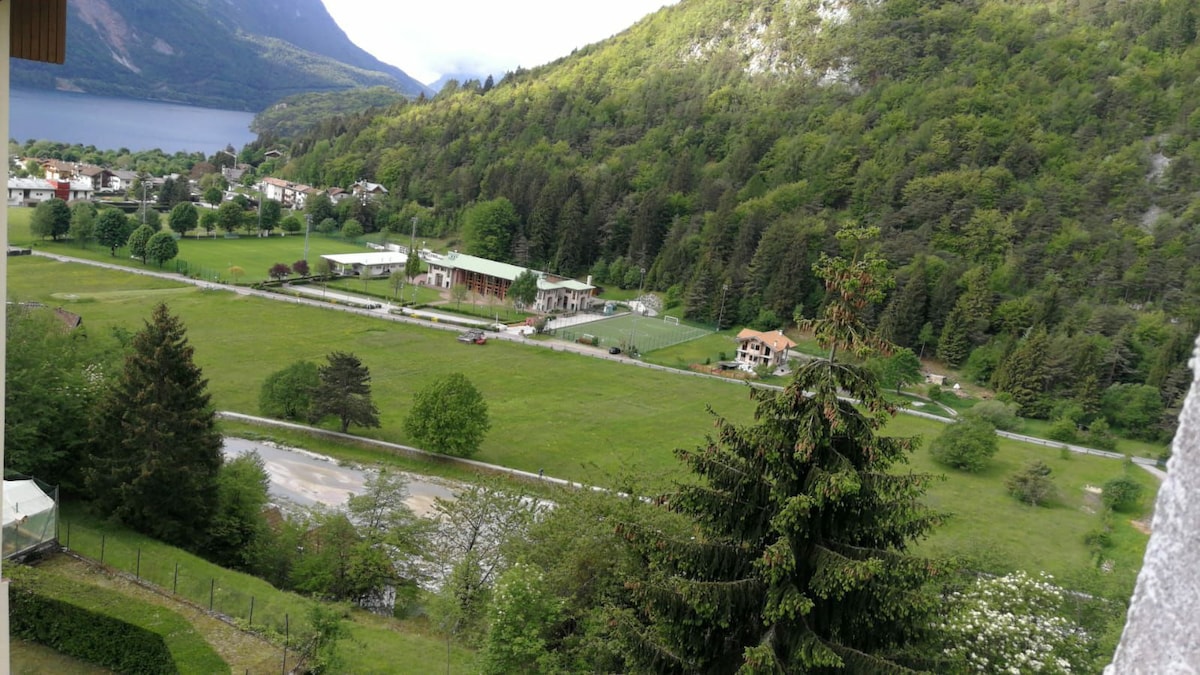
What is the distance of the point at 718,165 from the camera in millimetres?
80188

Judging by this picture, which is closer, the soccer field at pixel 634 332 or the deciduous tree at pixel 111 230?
the soccer field at pixel 634 332

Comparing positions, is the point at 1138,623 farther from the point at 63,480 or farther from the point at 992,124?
the point at 992,124

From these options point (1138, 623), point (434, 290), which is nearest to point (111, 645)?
point (1138, 623)

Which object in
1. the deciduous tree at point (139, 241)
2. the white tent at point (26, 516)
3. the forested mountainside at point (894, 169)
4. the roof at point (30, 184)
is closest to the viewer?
the white tent at point (26, 516)

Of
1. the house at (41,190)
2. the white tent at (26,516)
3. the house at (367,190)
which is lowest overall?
the white tent at (26,516)

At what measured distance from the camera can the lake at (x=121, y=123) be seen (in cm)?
10894

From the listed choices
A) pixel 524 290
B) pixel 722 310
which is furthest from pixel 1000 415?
pixel 524 290

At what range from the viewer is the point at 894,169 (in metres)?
69.2

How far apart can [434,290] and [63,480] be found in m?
37.0

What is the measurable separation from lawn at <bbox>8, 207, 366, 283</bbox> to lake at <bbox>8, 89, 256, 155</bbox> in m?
58.3

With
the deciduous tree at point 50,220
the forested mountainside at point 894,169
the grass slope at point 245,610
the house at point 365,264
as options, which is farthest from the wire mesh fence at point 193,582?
the deciduous tree at point 50,220

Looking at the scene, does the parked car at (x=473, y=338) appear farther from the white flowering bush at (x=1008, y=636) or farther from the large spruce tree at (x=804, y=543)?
the large spruce tree at (x=804, y=543)

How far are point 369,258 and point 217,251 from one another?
33.3 ft

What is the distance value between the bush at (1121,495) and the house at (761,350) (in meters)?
17.0
